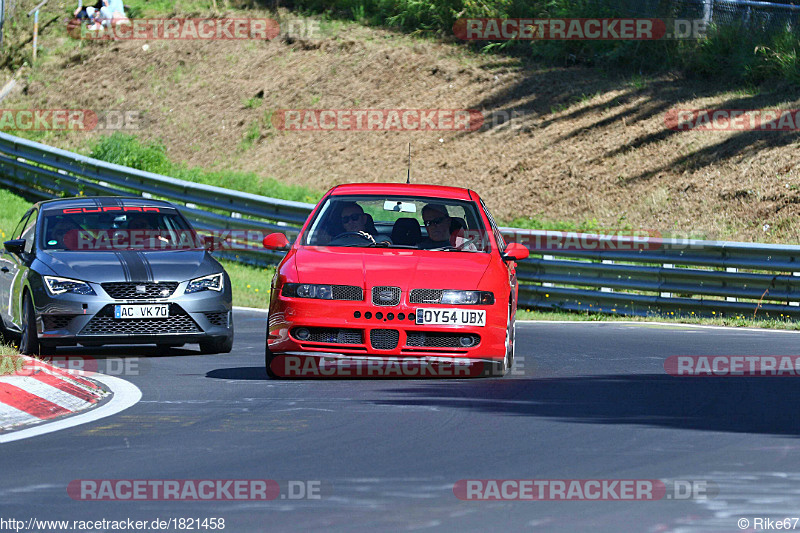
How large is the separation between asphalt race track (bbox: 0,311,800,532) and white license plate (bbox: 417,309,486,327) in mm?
501

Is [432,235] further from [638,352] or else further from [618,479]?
[618,479]

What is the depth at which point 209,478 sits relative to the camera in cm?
696

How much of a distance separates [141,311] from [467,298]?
3374mm

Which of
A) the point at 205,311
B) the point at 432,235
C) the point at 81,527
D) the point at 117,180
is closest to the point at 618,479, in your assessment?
the point at 81,527

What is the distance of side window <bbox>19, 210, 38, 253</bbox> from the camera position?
13547 millimetres

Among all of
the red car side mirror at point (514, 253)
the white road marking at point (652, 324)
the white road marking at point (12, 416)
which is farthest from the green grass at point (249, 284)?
the white road marking at point (12, 416)

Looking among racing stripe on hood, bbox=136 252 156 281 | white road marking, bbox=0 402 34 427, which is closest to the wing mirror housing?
racing stripe on hood, bbox=136 252 156 281

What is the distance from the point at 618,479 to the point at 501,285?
4312mm

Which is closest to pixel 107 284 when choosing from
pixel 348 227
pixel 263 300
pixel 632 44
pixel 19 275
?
pixel 19 275

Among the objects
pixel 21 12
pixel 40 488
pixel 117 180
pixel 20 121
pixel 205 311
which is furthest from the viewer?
pixel 21 12

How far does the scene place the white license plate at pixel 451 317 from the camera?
35.2ft

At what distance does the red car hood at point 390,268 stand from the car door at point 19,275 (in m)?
3.23

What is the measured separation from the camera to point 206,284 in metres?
13.1

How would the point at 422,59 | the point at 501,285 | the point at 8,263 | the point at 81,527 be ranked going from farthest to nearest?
the point at 422,59 → the point at 8,263 → the point at 501,285 → the point at 81,527
